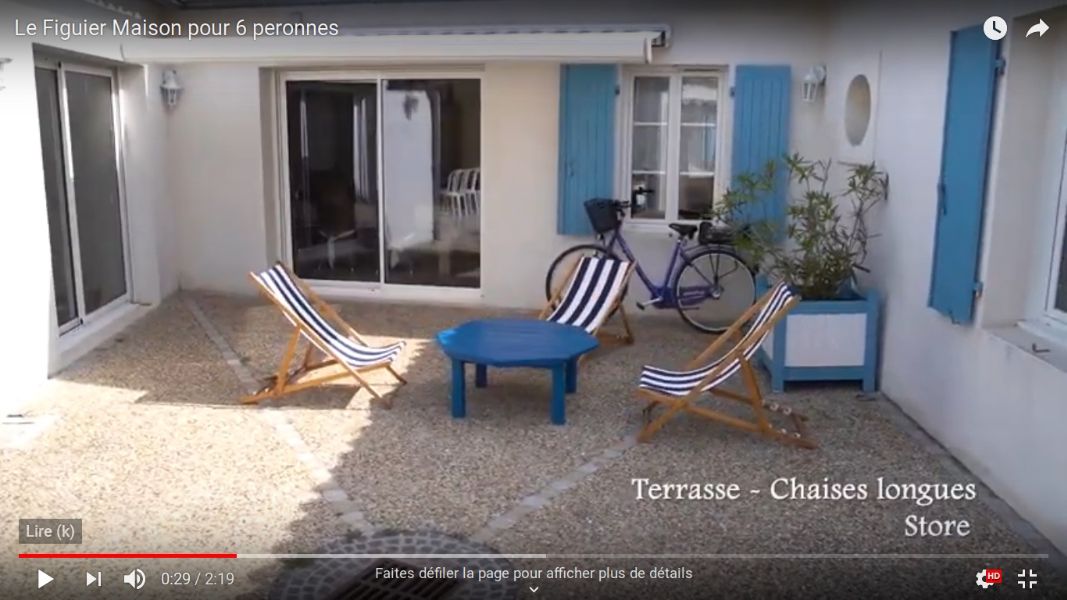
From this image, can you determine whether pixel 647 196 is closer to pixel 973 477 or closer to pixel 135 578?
pixel 973 477

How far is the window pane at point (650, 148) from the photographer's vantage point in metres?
8.92

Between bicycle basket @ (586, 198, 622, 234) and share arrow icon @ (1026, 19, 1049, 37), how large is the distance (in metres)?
4.34

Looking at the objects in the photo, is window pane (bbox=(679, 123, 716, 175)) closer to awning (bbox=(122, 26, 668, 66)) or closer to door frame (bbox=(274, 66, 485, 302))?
awning (bbox=(122, 26, 668, 66))

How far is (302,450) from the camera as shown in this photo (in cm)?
536

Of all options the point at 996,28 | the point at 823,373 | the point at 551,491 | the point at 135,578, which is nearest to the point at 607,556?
the point at 551,491

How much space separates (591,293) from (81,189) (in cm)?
446

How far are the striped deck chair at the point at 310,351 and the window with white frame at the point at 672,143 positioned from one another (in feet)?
11.3

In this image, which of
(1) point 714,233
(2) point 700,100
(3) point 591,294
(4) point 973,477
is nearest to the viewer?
(4) point 973,477

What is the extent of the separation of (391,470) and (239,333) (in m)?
3.64

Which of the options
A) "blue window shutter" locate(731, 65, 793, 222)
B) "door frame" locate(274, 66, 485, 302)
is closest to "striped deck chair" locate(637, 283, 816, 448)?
"blue window shutter" locate(731, 65, 793, 222)

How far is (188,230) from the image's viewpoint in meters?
9.73

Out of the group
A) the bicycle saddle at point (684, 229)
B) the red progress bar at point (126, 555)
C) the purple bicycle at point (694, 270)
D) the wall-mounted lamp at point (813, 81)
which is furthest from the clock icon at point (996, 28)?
the red progress bar at point (126, 555)

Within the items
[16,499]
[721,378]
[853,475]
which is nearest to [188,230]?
[16,499]

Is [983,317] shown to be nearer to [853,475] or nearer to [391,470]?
→ [853,475]
